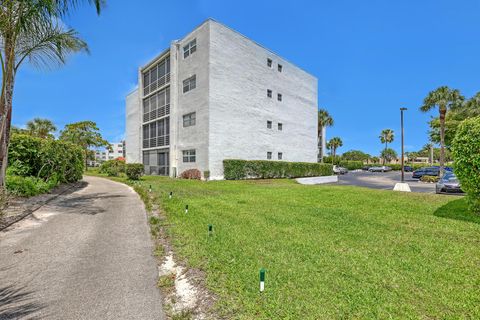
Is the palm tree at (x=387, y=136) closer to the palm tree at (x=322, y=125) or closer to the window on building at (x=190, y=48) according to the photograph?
the palm tree at (x=322, y=125)

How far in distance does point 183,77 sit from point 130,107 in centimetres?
1738

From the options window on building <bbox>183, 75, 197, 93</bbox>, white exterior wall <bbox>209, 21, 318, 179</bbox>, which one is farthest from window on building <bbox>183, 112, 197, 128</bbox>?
white exterior wall <bbox>209, 21, 318, 179</bbox>

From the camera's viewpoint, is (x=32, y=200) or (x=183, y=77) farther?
(x=183, y=77)

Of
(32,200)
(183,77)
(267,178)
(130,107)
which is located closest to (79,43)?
(32,200)

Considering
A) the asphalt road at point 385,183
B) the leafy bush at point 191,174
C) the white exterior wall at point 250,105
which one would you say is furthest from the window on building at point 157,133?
the asphalt road at point 385,183

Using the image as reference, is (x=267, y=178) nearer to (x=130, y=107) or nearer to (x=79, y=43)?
(x=79, y=43)

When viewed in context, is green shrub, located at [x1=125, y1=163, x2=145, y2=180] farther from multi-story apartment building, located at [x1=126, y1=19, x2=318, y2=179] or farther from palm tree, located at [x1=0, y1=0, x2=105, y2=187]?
palm tree, located at [x1=0, y1=0, x2=105, y2=187]

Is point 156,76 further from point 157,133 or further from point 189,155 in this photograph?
point 189,155

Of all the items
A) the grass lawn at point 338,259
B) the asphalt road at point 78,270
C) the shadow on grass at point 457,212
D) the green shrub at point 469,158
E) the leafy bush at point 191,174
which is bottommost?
the asphalt road at point 78,270

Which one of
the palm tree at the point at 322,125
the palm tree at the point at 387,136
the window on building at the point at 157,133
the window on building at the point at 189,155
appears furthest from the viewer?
the palm tree at the point at 387,136

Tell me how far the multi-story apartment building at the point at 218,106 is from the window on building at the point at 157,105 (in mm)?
122

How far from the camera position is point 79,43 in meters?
10.2

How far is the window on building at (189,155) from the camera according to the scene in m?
24.5

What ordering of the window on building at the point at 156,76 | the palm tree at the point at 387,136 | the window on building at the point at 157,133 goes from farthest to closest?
the palm tree at the point at 387,136
the window on building at the point at 156,76
the window on building at the point at 157,133
